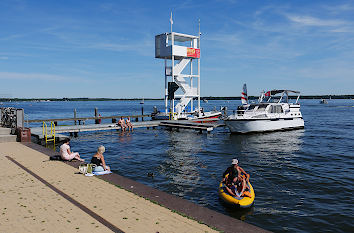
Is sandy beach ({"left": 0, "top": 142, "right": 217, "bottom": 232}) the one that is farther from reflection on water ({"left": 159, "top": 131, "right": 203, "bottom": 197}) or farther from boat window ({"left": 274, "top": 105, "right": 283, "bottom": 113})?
boat window ({"left": 274, "top": 105, "right": 283, "bottom": 113})

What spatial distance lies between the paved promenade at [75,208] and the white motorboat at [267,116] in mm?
22837

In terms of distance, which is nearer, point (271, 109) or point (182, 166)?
point (182, 166)

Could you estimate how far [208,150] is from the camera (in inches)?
888

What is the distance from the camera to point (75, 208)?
7863 mm

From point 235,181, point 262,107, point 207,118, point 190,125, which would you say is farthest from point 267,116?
point 235,181

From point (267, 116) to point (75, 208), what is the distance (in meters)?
28.3

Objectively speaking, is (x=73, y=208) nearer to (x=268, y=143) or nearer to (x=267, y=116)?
(x=268, y=143)

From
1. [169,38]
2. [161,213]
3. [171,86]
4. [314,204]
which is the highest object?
[169,38]

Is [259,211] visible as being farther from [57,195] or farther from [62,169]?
[62,169]

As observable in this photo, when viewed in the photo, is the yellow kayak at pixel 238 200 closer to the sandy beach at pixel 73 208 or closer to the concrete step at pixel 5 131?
the sandy beach at pixel 73 208

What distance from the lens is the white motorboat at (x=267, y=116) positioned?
1233 inches

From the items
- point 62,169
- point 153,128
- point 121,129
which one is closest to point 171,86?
point 153,128

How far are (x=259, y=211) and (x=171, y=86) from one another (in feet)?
99.8

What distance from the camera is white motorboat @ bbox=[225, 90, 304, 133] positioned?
31328 millimetres
